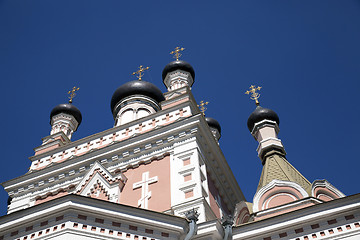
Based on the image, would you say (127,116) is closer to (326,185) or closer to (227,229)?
(326,185)

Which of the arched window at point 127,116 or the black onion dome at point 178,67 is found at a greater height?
the black onion dome at point 178,67

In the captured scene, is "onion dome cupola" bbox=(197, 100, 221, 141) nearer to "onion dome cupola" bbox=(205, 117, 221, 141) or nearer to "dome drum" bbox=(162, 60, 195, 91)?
"onion dome cupola" bbox=(205, 117, 221, 141)

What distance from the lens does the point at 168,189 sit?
9297 mm

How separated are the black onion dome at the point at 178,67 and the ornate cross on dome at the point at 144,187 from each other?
15.5 feet

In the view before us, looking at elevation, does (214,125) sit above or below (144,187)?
above

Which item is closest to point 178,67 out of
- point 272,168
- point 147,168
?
point 272,168

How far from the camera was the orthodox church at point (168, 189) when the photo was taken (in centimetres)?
677

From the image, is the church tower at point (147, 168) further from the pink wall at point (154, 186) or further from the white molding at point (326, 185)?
the white molding at point (326, 185)

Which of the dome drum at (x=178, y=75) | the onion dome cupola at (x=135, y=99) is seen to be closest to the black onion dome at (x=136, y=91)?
the onion dome cupola at (x=135, y=99)

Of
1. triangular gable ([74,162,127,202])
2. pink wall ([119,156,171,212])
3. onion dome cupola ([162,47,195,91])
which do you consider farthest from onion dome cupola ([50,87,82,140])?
pink wall ([119,156,171,212])

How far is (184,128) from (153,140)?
78cm

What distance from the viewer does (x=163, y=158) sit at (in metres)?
10.2

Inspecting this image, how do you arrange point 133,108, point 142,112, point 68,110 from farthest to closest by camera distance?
point 68,110, point 133,108, point 142,112

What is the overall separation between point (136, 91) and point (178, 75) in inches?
70.1
